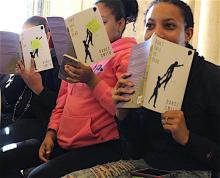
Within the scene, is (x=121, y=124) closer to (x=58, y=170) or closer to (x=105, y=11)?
(x=58, y=170)

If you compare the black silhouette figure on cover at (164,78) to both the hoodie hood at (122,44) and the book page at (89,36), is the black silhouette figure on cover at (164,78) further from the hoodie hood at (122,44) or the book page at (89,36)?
the hoodie hood at (122,44)

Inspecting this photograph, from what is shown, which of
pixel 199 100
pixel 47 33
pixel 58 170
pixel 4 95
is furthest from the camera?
pixel 4 95

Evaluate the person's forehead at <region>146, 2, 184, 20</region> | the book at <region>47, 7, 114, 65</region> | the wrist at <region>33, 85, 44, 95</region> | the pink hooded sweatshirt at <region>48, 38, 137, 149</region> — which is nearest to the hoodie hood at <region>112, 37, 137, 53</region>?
the pink hooded sweatshirt at <region>48, 38, 137, 149</region>

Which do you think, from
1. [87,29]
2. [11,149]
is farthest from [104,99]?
[11,149]

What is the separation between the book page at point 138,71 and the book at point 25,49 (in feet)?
1.56

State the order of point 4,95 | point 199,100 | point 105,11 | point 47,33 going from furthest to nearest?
point 4,95 < point 47,33 < point 105,11 < point 199,100

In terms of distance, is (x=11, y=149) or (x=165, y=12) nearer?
(x=165, y=12)

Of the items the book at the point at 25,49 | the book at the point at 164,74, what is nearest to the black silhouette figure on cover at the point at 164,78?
the book at the point at 164,74

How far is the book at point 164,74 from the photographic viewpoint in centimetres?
89

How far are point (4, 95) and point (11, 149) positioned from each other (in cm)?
35

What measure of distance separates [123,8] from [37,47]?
37cm

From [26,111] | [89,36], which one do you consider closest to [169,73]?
[89,36]

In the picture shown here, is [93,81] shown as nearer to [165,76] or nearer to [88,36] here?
[88,36]

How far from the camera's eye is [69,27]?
1.17m
